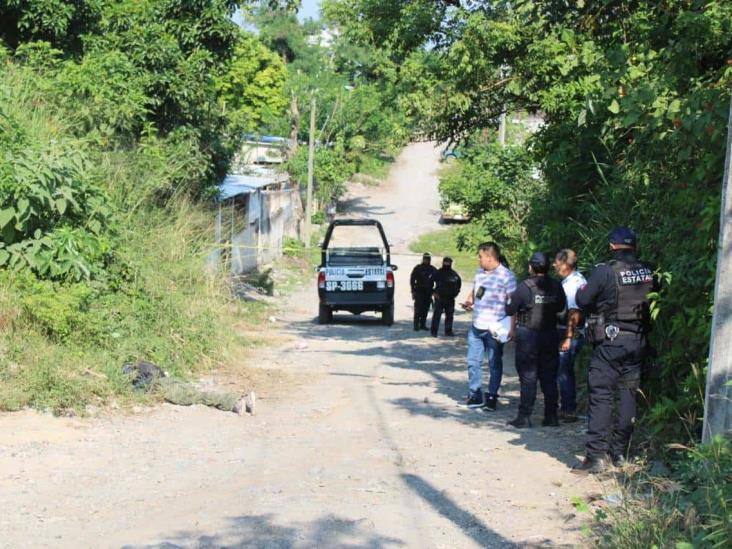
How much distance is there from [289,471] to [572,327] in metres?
3.24

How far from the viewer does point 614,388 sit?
7.77 metres

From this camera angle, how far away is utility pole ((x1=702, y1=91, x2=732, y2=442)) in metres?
5.93

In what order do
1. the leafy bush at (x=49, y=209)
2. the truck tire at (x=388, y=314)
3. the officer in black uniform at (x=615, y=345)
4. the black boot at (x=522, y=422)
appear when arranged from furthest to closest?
the truck tire at (x=388, y=314), the leafy bush at (x=49, y=209), the black boot at (x=522, y=422), the officer in black uniform at (x=615, y=345)

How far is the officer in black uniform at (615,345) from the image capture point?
7668mm

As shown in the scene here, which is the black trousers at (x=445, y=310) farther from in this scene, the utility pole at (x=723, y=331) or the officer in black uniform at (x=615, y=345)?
the utility pole at (x=723, y=331)

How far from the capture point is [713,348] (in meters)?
6.06

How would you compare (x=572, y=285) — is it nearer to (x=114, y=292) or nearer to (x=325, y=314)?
(x=114, y=292)

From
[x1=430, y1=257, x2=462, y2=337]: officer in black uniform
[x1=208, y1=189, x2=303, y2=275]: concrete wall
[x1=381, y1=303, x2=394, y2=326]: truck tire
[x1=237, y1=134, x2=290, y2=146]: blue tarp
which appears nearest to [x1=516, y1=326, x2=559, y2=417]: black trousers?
[x1=430, y1=257, x2=462, y2=337]: officer in black uniform

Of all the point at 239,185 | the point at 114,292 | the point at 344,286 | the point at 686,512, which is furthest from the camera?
the point at 239,185

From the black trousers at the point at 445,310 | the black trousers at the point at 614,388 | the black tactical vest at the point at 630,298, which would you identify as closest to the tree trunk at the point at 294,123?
the black trousers at the point at 445,310

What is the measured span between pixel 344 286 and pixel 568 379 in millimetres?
12299

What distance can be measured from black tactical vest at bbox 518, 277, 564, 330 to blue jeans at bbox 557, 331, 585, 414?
0.71m

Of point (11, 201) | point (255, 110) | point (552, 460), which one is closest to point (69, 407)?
point (11, 201)

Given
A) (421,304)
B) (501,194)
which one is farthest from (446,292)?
(501,194)
